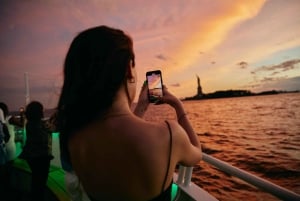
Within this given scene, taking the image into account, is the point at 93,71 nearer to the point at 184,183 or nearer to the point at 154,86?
the point at 154,86

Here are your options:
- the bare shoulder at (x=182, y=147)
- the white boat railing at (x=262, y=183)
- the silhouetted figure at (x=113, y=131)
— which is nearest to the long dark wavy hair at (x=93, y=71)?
the silhouetted figure at (x=113, y=131)

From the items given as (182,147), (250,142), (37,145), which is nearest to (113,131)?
(182,147)

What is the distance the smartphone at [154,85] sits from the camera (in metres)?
0.90

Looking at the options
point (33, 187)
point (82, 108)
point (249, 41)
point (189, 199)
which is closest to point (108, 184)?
point (82, 108)

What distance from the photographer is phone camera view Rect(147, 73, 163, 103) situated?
2.94ft

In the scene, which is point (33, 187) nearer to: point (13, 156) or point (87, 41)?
point (13, 156)

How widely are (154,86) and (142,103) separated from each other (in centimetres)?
8

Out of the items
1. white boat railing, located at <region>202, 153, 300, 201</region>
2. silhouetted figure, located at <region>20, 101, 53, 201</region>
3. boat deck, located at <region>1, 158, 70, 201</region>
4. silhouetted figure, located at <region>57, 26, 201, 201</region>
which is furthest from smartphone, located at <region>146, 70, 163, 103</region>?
boat deck, located at <region>1, 158, 70, 201</region>

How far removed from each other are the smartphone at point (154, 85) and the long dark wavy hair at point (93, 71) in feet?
0.85

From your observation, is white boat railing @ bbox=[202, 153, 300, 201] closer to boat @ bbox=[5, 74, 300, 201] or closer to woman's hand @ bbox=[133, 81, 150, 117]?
boat @ bbox=[5, 74, 300, 201]

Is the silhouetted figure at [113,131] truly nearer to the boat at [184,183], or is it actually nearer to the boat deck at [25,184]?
the boat at [184,183]

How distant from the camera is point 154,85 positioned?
3.09ft

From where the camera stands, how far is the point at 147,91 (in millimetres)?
942

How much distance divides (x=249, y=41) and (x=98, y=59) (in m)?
35.8
